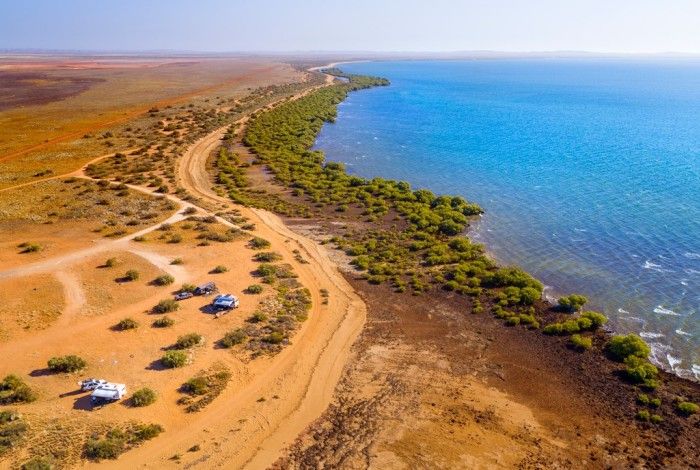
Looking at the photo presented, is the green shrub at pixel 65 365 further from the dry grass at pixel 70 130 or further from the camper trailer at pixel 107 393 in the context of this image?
the dry grass at pixel 70 130

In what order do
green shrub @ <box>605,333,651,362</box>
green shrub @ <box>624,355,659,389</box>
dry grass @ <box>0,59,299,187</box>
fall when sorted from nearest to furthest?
green shrub @ <box>624,355,659,389</box>
green shrub @ <box>605,333,651,362</box>
dry grass @ <box>0,59,299,187</box>

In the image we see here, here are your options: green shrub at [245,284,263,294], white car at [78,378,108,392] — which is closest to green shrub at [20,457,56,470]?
white car at [78,378,108,392]

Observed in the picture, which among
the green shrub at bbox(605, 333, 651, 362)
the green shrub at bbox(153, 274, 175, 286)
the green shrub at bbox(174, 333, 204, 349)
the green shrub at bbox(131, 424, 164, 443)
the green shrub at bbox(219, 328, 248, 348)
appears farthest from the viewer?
the green shrub at bbox(153, 274, 175, 286)

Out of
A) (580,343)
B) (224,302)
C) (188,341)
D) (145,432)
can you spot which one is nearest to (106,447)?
(145,432)

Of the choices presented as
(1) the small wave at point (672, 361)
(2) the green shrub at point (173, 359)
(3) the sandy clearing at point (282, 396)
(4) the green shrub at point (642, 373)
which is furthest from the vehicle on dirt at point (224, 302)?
(1) the small wave at point (672, 361)

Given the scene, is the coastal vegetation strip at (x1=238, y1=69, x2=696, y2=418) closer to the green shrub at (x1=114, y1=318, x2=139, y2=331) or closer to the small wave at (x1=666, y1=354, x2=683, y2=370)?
the small wave at (x1=666, y1=354, x2=683, y2=370)

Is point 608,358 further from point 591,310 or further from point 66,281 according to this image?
point 66,281

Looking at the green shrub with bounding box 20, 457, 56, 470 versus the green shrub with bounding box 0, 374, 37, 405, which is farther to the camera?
the green shrub with bounding box 0, 374, 37, 405
